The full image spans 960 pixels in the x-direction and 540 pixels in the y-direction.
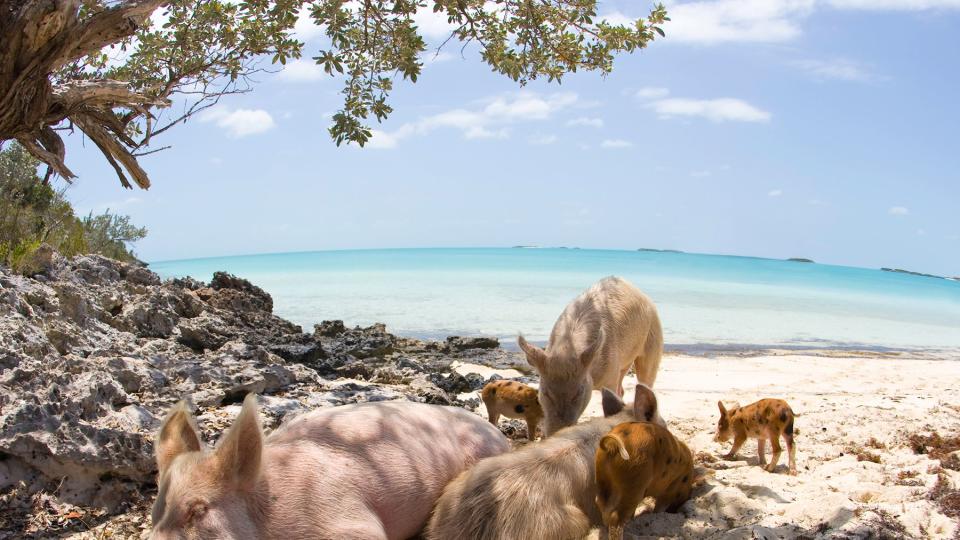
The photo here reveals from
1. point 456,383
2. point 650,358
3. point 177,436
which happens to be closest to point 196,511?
point 177,436

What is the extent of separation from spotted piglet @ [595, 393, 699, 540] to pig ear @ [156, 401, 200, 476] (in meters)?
1.74

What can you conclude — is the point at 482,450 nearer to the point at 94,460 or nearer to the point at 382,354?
the point at 94,460

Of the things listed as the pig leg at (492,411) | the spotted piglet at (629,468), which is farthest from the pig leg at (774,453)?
the pig leg at (492,411)

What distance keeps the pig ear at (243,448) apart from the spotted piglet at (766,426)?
3.62m

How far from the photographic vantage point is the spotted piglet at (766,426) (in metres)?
4.81

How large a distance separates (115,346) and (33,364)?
5.65ft

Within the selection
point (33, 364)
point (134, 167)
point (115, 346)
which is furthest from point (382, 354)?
point (33, 364)

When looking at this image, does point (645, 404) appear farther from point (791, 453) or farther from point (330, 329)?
point (330, 329)

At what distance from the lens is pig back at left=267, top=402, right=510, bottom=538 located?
292 cm

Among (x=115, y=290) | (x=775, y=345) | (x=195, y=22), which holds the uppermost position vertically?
(x=195, y=22)

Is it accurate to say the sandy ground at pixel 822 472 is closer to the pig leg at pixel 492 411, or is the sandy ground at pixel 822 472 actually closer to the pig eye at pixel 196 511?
the pig eye at pixel 196 511

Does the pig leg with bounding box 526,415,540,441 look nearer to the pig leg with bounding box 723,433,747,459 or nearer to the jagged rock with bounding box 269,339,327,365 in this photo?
the pig leg with bounding box 723,433,747,459

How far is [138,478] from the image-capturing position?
148 inches

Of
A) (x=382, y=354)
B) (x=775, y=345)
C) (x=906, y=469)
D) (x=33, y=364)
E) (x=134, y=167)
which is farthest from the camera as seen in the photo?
(x=775, y=345)
